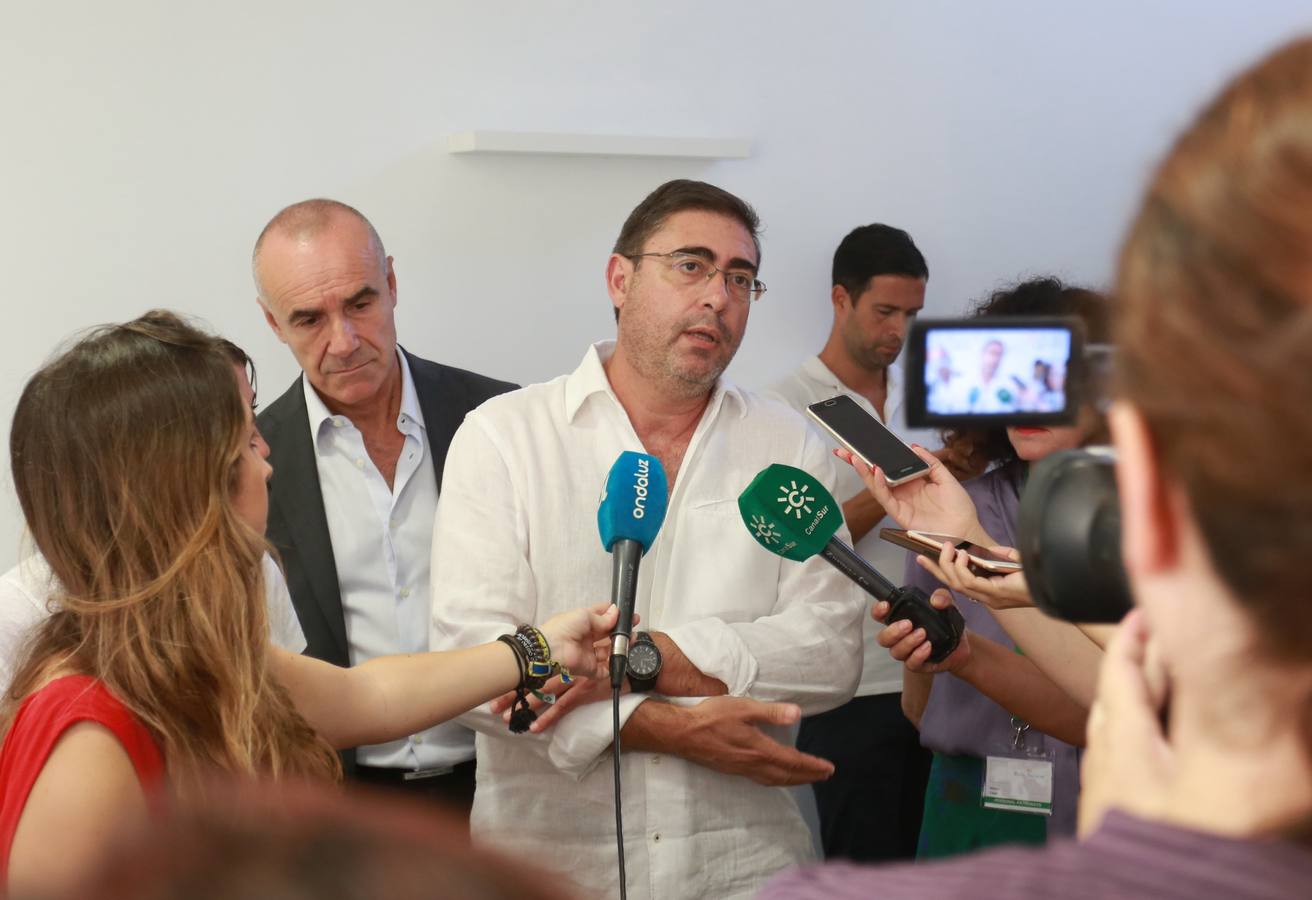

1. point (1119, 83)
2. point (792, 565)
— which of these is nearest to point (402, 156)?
point (792, 565)

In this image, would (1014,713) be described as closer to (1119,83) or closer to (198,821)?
(198,821)

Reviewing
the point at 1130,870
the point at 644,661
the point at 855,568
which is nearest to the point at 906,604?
the point at 855,568

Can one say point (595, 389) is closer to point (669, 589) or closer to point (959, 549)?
point (669, 589)

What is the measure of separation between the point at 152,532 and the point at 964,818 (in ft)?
5.28

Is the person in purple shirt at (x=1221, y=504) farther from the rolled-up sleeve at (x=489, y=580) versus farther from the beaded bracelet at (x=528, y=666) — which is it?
the rolled-up sleeve at (x=489, y=580)

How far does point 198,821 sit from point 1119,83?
478cm

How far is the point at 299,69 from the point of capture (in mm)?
3516

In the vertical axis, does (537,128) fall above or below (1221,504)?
above

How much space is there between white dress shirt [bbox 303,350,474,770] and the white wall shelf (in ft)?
3.55

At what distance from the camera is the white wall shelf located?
12.1ft

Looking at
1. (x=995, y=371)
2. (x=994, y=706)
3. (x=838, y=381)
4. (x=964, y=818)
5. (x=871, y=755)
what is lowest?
(x=871, y=755)

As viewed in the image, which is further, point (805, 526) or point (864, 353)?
point (864, 353)

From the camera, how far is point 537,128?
3.83m

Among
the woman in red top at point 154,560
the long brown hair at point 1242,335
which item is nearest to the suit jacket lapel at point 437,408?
the woman in red top at point 154,560
